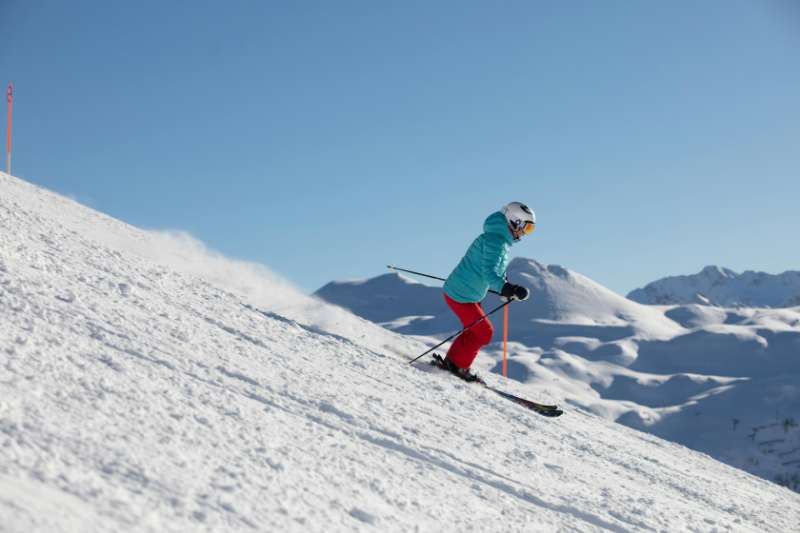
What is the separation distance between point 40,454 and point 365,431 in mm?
1727

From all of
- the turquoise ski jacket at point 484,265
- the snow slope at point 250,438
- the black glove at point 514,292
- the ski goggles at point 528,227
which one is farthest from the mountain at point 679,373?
the snow slope at point 250,438

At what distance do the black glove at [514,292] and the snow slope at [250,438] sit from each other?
0.96m

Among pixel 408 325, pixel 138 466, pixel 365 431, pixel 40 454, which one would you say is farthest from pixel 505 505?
pixel 408 325

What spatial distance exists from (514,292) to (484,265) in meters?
0.52

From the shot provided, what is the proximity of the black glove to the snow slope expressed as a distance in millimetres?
959

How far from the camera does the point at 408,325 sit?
19725cm

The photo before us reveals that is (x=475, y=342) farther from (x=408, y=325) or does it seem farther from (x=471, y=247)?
(x=408, y=325)

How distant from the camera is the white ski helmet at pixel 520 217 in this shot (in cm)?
700

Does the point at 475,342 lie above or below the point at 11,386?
above

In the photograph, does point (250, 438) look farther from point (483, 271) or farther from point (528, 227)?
point (528, 227)

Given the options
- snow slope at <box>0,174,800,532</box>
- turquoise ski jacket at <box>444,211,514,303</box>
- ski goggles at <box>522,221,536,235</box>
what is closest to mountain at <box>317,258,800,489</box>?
turquoise ski jacket at <box>444,211,514,303</box>

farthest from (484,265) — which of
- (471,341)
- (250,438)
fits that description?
(250,438)

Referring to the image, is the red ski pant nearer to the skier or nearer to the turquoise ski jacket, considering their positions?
the skier

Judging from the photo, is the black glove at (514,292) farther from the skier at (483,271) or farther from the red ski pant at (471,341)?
the red ski pant at (471,341)
